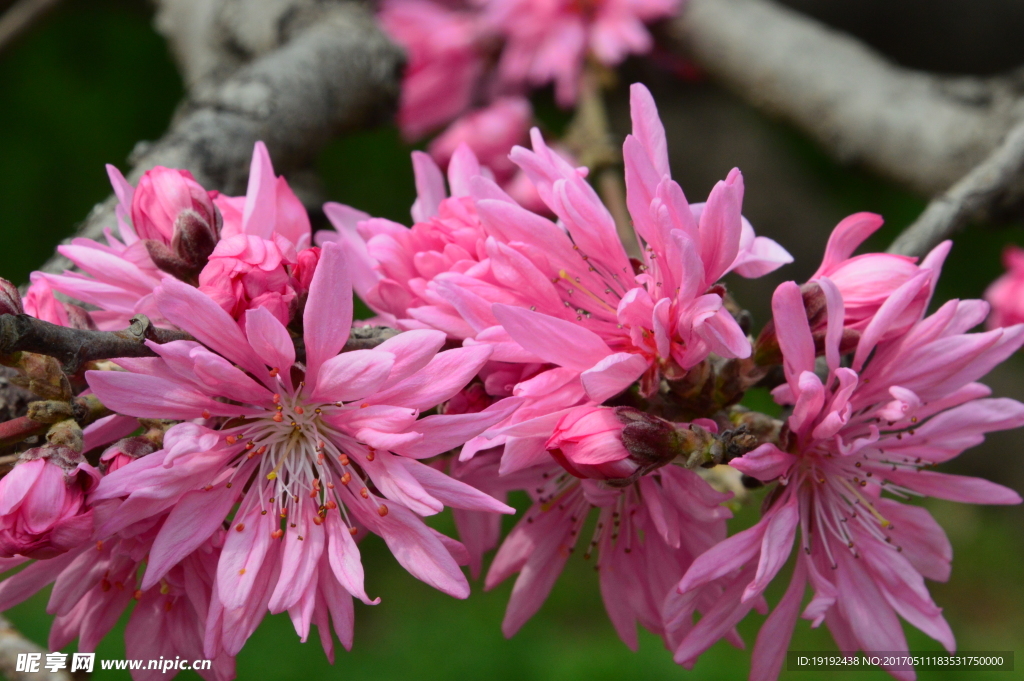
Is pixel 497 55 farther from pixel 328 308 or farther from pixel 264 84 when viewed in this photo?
pixel 328 308

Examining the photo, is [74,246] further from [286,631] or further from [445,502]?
[286,631]

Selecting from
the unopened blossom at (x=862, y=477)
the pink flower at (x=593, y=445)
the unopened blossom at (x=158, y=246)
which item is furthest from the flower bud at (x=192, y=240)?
the unopened blossom at (x=862, y=477)

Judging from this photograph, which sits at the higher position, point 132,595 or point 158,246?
point 158,246

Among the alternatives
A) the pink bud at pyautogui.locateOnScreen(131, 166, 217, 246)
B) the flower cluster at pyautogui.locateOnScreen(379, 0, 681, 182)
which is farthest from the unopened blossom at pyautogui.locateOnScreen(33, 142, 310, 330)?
the flower cluster at pyautogui.locateOnScreen(379, 0, 681, 182)

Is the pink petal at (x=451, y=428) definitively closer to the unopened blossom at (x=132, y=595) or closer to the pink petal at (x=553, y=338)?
the pink petal at (x=553, y=338)

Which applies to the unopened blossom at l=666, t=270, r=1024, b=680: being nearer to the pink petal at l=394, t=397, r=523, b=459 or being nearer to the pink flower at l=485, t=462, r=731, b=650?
the pink flower at l=485, t=462, r=731, b=650

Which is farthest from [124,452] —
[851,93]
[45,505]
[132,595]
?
[851,93]
